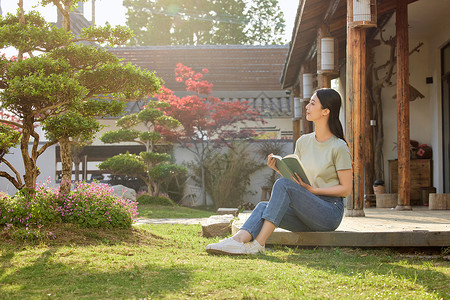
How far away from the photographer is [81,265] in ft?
11.3

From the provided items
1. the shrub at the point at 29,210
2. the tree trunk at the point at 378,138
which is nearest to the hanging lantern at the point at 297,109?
the tree trunk at the point at 378,138

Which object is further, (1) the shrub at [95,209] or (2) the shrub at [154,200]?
(2) the shrub at [154,200]

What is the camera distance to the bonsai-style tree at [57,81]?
4.93 meters

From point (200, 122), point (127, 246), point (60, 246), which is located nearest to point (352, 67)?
point (127, 246)

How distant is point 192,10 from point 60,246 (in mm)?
26185

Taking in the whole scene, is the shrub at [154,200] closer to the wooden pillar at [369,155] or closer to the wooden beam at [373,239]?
the wooden pillar at [369,155]

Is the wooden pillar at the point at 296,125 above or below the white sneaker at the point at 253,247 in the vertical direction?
above

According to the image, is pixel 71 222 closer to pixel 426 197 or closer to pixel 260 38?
pixel 426 197

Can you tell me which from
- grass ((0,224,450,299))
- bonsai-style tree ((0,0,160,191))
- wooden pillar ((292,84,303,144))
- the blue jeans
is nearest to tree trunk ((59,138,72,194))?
bonsai-style tree ((0,0,160,191))

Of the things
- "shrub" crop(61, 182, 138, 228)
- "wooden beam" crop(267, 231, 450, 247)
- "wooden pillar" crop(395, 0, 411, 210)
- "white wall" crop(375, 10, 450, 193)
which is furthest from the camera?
"white wall" crop(375, 10, 450, 193)

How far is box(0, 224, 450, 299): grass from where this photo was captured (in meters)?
2.62

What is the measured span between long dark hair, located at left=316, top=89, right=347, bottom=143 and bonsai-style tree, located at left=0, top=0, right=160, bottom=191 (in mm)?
2340

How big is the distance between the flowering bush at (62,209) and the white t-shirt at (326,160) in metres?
2.26

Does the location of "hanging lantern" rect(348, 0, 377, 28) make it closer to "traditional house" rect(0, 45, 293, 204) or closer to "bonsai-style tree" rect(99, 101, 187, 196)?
"bonsai-style tree" rect(99, 101, 187, 196)
